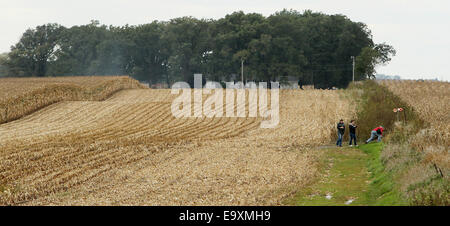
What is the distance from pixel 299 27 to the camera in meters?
118

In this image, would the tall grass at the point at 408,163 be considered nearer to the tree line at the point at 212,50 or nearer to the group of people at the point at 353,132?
the group of people at the point at 353,132

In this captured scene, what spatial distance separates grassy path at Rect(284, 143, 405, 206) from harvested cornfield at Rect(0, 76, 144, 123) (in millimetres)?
29886

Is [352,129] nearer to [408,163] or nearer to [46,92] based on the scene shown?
[408,163]

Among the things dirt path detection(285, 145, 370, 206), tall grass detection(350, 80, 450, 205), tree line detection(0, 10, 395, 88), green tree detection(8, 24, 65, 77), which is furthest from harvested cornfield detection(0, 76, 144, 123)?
green tree detection(8, 24, 65, 77)

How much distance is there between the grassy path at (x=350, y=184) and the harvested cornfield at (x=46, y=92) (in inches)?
1177

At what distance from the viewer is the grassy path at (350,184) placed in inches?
746

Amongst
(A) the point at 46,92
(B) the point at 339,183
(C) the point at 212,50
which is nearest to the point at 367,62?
(C) the point at 212,50

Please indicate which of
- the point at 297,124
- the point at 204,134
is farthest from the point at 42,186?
the point at 297,124

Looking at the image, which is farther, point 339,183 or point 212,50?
point 212,50

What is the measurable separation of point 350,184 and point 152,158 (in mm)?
11216

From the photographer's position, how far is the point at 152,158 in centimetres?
2931

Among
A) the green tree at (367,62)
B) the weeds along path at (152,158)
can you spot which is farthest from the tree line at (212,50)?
the weeds along path at (152,158)

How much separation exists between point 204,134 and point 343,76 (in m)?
80.1
